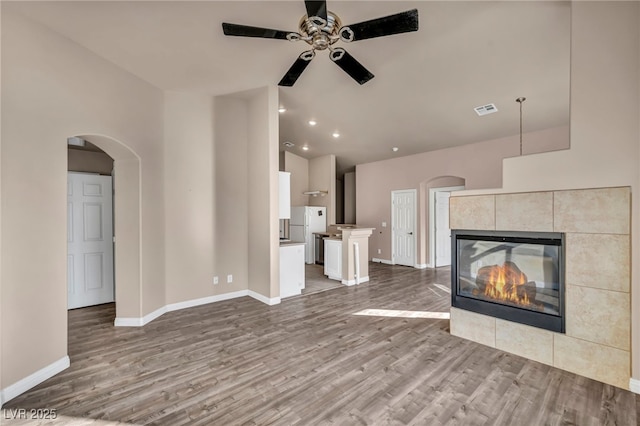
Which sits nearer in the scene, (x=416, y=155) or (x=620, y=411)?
(x=620, y=411)

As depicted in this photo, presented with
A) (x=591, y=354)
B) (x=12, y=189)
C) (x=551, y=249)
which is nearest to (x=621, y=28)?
(x=551, y=249)

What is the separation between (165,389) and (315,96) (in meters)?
4.47

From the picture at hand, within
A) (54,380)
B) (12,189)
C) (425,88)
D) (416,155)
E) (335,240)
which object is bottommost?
(54,380)

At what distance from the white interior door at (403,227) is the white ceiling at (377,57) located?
2.06 metres

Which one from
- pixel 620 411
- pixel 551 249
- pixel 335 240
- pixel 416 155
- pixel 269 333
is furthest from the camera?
pixel 416 155

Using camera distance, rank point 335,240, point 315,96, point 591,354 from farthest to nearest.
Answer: point 335,240 < point 315,96 < point 591,354

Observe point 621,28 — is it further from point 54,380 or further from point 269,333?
point 54,380

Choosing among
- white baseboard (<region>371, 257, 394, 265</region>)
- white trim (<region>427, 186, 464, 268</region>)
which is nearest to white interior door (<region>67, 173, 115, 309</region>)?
white baseboard (<region>371, 257, 394, 265</region>)

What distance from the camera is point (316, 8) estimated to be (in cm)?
211

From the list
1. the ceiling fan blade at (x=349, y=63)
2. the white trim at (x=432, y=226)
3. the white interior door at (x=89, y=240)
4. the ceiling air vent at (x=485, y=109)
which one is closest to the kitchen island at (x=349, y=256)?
the white trim at (x=432, y=226)

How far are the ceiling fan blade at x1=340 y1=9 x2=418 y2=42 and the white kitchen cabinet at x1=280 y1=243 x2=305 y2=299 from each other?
Result: 337cm

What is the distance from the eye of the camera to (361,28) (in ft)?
7.41

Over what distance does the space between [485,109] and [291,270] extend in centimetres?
434

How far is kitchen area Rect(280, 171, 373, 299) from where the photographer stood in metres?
4.91
